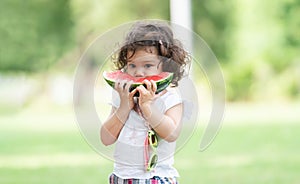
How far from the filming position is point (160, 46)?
216cm

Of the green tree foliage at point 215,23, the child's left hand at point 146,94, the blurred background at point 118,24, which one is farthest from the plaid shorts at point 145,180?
the green tree foliage at point 215,23

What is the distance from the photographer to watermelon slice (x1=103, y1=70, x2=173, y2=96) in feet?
6.79

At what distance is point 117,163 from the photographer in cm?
220

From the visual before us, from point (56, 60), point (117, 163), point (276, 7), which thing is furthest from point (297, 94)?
point (117, 163)

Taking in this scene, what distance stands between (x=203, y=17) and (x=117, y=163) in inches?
518

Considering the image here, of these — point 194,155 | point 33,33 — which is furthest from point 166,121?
point 33,33

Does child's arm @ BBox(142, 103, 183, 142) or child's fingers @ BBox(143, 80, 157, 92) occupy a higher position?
child's fingers @ BBox(143, 80, 157, 92)

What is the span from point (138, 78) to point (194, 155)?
433 cm

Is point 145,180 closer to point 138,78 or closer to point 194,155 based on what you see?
point 138,78

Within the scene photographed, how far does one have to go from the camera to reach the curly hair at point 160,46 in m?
2.16

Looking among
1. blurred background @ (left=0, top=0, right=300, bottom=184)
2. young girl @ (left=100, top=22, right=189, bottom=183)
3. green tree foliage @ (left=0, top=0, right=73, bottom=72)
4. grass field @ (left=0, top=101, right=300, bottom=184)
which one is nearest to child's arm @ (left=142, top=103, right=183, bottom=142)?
young girl @ (left=100, top=22, right=189, bottom=183)

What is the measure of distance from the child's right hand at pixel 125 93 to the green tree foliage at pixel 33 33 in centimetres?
1259

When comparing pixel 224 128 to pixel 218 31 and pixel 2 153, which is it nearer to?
pixel 2 153

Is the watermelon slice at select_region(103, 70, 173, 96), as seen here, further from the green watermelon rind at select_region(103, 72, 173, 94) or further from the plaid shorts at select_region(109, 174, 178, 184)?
the plaid shorts at select_region(109, 174, 178, 184)
